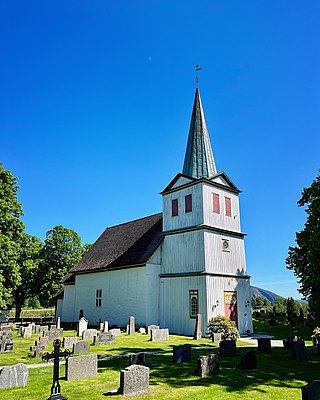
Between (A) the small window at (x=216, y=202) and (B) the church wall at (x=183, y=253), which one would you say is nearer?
(B) the church wall at (x=183, y=253)

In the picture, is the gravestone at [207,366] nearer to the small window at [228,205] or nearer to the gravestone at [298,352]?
the gravestone at [298,352]

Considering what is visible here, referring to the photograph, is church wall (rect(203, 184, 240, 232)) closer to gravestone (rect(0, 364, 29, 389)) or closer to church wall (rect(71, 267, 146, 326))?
church wall (rect(71, 267, 146, 326))

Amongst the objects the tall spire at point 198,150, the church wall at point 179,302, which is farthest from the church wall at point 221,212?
the church wall at point 179,302

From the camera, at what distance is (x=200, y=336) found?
67.6 feet

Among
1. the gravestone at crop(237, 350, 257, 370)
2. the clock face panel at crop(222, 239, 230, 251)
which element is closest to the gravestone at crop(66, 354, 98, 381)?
the gravestone at crop(237, 350, 257, 370)

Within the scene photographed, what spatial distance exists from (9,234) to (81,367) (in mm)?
20690

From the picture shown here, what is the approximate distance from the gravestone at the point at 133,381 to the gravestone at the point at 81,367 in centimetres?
199

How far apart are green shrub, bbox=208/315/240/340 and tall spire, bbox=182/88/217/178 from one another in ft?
35.3

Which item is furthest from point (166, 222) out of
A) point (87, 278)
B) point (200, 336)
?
point (87, 278)

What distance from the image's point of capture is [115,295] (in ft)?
93.1

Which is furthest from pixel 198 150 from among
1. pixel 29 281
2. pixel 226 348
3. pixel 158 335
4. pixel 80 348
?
pixel 29 281

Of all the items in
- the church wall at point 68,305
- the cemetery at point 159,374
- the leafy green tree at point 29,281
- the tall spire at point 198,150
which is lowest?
the cemetery at point 159,374

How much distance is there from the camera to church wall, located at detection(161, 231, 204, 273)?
23355 millimetres

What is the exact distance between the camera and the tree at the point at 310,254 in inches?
812
